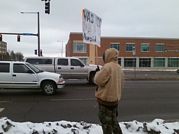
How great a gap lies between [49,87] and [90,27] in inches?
369

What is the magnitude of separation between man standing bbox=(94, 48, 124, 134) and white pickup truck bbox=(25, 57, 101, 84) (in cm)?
1619

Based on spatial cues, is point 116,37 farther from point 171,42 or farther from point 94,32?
point 94,32

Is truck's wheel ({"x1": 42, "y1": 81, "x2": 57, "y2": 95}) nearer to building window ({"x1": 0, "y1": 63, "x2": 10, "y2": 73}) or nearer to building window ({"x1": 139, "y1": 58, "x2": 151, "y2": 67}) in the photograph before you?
building window ({"x1": 0, "y1": 63, "x2": 10, "y2": 73})

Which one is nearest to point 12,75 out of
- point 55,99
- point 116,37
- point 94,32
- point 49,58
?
point 55,99

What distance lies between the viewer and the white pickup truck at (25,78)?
53.4ft

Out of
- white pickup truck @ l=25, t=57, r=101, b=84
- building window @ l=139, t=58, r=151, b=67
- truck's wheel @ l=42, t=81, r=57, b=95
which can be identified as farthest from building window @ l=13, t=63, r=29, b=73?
building window @ l=139, t=58, r=151, b=67

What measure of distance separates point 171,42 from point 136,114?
78.4 metres

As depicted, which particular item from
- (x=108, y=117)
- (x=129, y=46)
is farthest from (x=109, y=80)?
(x=129, y=46)

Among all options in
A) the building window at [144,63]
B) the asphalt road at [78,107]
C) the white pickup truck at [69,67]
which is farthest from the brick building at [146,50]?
the asphalt road at [78,107]

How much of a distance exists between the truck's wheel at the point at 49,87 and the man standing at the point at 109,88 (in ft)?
34.7

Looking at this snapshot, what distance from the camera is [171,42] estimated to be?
8681cm

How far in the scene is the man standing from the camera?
18.9ft

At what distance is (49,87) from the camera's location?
16375 millimetres

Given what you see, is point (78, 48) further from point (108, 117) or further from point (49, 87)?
point (108, 117)
